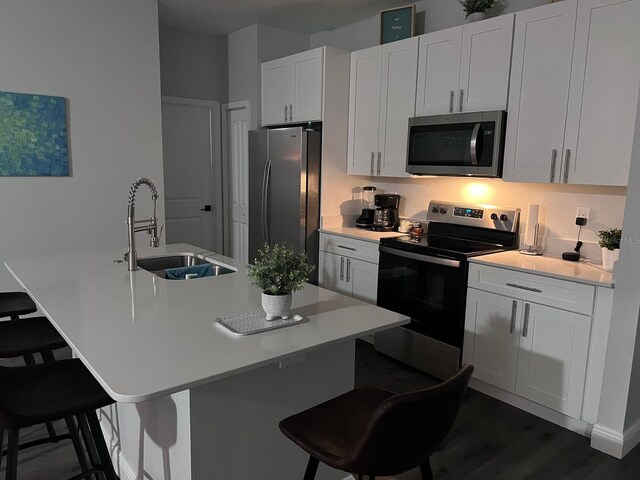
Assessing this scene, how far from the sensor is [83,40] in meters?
3.87

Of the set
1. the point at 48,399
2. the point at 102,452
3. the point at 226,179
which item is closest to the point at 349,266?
the point at 226,179

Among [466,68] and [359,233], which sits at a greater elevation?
[466,68]

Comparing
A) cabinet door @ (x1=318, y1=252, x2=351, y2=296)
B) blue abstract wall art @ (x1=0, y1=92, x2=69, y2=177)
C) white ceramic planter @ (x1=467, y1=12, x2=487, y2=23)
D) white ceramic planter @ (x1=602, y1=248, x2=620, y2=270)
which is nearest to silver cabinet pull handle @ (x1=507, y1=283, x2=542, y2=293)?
white ceramic planter @ (x1=602, y1=248, x2=620, y2=270)

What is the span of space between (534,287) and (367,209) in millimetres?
1830

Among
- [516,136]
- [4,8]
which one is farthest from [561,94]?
[4,8]

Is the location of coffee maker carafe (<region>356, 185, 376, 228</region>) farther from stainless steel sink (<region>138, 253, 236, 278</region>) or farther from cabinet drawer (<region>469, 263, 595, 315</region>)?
stainless steel sink (<region>138, 253, 236, 278</region>)

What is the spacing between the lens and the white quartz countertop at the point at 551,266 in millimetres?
2479

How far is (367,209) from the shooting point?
4250mm

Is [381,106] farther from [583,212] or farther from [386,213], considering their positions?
[583,212]

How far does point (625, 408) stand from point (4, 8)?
4687 mm

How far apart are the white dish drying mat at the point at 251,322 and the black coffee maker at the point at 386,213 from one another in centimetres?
241

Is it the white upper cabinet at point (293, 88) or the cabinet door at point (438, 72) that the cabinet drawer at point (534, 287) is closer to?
the cabinet door at point (438, 72)

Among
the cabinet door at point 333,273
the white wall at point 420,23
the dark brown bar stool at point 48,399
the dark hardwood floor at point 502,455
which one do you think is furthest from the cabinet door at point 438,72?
the dark brown bar stool at point 48,399

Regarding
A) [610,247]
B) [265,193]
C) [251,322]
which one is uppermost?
[265,193]
